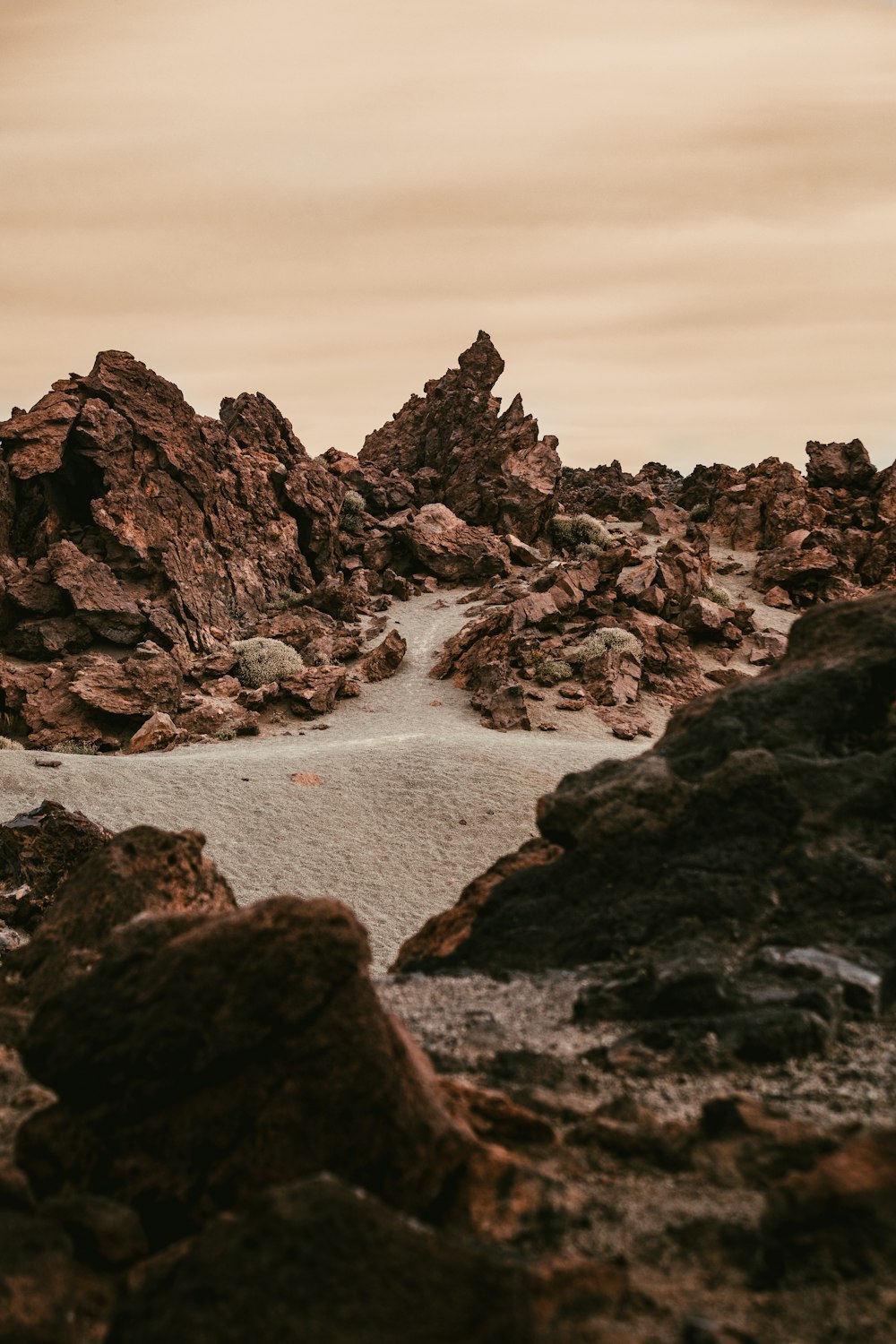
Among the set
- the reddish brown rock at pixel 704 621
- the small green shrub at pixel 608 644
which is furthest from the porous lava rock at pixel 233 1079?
the reddish brown rock at pixel 704 621

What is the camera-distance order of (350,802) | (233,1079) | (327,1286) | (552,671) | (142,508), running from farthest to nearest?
1. (142,508)
2. (552,671)
3. (350,802)
4. (233,1079)
5. (327,1286)

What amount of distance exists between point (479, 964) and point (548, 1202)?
96.0 inches

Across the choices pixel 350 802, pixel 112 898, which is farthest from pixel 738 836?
pixel 350 802

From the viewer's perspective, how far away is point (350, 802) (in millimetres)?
19609

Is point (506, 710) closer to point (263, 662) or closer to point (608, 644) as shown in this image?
point (608, 644)

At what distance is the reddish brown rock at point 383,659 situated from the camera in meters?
30.8

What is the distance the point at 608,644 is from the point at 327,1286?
2789 centimetres

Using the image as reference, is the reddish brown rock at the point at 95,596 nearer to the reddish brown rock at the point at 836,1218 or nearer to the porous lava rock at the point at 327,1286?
the porous lava rock at the point at 327,1286

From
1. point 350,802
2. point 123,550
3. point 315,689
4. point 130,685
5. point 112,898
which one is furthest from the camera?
point 123,550

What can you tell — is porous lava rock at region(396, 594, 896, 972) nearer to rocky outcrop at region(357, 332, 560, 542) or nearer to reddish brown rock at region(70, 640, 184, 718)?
reddish brown rock at region(70, 640, 184, 718)

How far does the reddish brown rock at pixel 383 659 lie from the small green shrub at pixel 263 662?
79.0 inches

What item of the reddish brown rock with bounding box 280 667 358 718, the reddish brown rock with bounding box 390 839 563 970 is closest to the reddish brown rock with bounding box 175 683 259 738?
the reddish brown rock with bounding box 280 667 358 718

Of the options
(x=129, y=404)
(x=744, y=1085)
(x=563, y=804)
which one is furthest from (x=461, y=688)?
(x=744, y=1085)

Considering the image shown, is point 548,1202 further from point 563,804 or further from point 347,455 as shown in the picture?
point 347,455
